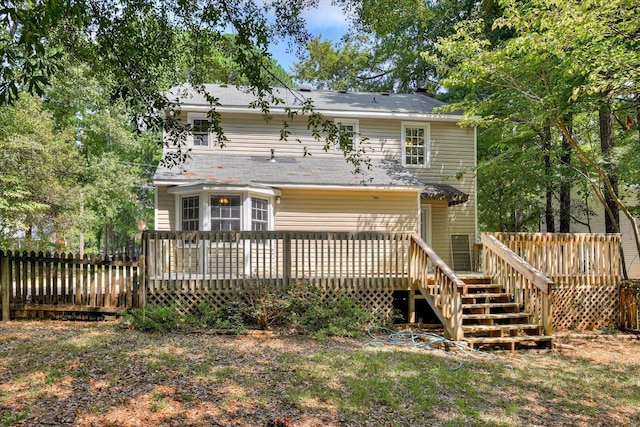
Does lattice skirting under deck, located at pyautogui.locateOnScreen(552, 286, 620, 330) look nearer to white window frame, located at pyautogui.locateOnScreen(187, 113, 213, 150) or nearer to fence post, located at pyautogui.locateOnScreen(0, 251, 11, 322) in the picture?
white window frame, located at pyautogui.locateOnScreen(187, 113, 213, 150)

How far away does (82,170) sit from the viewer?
53.8 feet

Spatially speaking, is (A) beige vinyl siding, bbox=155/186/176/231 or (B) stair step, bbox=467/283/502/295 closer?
(B) stair step, bbox=467/283/502/295

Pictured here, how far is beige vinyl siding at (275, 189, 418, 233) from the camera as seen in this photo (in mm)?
11180

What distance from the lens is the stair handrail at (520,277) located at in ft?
24.3

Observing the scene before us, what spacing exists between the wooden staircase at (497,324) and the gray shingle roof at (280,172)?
348 centimetres

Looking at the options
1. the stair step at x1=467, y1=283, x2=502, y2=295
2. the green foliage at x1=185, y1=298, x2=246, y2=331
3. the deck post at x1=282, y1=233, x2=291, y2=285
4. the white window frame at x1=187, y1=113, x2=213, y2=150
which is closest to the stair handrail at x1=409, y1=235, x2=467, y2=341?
the stair step at x1=467, y1=283, x2=502, y2=295

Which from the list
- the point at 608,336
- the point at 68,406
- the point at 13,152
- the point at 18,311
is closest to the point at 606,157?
the point at 608,336

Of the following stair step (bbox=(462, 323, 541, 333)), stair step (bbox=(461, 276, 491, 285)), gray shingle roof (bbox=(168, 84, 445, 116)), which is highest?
gray shingle roof (bbox=(168, 84, 445, 116))

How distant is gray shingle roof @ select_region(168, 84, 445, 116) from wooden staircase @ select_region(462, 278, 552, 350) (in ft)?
23.2

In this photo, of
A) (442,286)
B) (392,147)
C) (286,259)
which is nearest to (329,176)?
(392,147)

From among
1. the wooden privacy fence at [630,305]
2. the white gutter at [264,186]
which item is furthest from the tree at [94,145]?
the wooden privacy fence at [630,305]

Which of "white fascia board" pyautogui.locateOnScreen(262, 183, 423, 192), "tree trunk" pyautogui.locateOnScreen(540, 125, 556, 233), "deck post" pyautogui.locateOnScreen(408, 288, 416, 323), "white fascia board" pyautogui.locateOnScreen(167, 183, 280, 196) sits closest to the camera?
"deck post" pyautogui.locateOnScreen(408, 288, 416, 323)

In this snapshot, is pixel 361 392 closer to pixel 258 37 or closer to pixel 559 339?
pixel 258 37

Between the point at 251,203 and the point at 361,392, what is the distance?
6.37m
